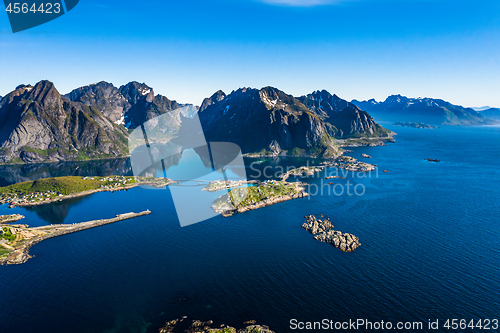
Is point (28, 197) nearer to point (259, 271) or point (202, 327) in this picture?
point (259, 271)

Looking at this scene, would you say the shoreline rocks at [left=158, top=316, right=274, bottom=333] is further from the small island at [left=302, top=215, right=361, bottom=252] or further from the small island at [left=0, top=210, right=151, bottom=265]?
the small island at [left=0, top=210, right=151, bottom=265]

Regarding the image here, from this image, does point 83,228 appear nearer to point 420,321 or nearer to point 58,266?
point 58,266

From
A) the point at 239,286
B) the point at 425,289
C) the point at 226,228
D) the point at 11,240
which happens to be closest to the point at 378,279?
the point at 425,289

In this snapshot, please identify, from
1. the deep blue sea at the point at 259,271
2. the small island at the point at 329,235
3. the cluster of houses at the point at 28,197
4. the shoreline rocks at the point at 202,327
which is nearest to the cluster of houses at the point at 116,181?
the cluster of houses at the point at 28,197

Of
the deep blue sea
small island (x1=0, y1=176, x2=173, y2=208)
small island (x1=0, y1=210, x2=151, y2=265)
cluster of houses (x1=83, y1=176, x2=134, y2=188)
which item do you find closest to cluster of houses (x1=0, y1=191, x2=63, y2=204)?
small island (x1=0, y1=176, x2=173, y2=208)

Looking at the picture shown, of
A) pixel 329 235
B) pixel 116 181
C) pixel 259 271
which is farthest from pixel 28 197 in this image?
pixel 329 235

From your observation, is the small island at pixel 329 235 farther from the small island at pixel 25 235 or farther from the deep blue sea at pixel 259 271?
the small island at pixel 25 235
